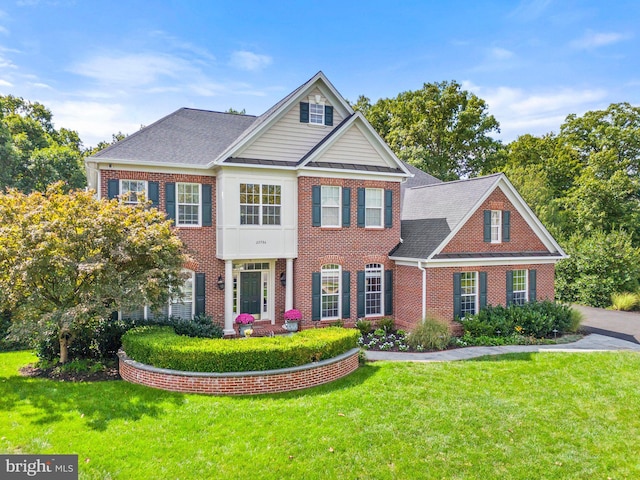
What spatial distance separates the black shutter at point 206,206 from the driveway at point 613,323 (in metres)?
16.4

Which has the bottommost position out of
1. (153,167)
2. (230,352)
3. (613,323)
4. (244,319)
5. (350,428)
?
(613,323)

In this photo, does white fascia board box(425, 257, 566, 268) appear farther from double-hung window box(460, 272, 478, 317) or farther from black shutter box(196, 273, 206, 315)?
black shutter box(196, 273, 206, 315)

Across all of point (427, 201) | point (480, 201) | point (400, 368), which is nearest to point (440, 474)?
point (400, 368)

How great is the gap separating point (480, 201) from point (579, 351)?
20.7 feet

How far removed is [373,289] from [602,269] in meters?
15.1

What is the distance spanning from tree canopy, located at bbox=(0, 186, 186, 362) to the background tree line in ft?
55.8

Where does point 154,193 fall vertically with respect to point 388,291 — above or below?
above

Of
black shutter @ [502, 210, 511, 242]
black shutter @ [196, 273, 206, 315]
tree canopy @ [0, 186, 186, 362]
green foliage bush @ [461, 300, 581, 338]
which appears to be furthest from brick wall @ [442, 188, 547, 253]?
tree canopy @ [0, 186, 186, 362]

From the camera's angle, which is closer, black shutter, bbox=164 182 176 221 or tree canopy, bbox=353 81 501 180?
black shutter, bbox=164 182 176 221

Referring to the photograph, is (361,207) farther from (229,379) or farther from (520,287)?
(229,379)

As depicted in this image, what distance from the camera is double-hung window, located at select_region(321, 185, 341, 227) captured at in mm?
16281

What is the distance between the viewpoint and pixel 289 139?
633 inches

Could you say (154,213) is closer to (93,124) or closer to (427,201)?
(427,201)

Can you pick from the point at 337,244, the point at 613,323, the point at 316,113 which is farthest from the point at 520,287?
the point at 316,113
